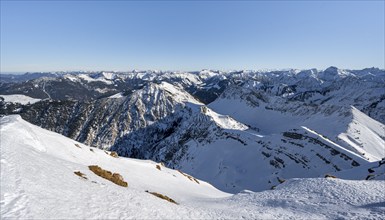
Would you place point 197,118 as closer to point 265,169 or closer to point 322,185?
point 265,169

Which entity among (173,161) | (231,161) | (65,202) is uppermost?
(65,202)

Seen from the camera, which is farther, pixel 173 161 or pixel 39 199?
pixel 173 161

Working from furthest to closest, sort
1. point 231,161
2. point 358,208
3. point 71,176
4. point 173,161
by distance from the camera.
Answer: point 173,161 < point 231,161 < point 358,208 < point 71,176

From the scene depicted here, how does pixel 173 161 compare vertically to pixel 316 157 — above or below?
below

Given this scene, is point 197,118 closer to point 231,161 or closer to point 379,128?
point 231,161

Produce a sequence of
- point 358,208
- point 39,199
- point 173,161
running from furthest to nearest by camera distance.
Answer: point 173,161, point 358,208, point 39,199

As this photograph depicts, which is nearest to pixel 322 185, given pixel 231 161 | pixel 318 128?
pixel 231 161

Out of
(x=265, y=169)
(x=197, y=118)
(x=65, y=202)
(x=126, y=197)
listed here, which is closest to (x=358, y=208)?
(x=126, y=197)

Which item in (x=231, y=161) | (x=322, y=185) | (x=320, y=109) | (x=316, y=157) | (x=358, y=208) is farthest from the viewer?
(x=320, y=109)

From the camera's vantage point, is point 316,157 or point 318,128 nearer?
point 316,157
